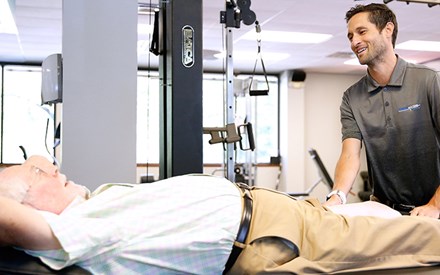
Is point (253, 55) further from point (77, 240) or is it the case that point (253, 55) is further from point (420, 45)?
point (77, 240)

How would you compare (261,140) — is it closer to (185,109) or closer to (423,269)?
(185,109)

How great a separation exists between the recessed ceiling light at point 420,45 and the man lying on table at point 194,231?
5477 millimetres

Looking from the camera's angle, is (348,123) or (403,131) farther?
(348,123)

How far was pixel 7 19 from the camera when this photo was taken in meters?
5.09

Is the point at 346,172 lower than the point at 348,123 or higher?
A: lower

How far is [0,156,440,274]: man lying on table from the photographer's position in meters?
1.18

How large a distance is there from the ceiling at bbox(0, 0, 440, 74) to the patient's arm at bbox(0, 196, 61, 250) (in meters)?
2.49

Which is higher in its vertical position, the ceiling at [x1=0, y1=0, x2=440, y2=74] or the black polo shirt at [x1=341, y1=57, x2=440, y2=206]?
the ceiling at [x1=0, y1=0, x2=440, y2=74]

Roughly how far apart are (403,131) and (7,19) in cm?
432

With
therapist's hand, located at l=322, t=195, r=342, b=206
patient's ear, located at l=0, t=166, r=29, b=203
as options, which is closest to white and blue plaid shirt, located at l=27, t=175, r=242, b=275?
patient's ear, located at l=0, t=166, r=29, b=203

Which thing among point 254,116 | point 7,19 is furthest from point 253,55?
point 7,19

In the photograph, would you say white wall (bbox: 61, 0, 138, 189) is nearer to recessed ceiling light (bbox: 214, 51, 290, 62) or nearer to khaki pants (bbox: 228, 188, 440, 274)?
khaki pants (bbox: 228, 188, 440, 274)

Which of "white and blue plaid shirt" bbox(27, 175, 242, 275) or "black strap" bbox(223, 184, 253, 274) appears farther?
"black strap" bbox(223, 184, 253, 274)

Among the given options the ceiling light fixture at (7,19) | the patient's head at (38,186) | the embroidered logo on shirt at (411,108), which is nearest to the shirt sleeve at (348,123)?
the embroidered logo on shirt at (411,108)
